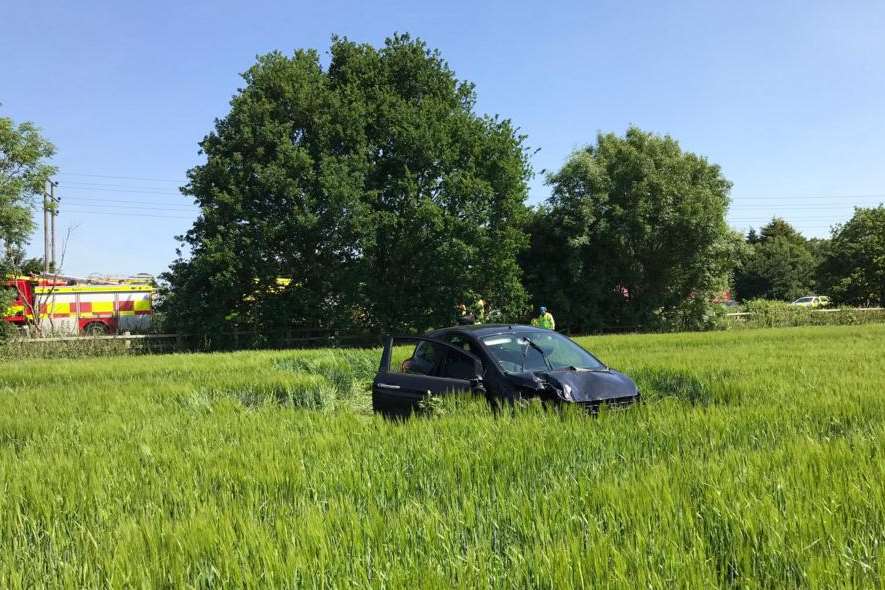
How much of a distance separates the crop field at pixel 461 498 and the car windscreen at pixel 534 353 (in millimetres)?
846

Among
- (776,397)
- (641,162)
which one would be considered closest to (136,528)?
(776,397)

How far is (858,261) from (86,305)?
166ft

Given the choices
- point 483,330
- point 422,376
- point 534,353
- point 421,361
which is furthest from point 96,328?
point 534,353

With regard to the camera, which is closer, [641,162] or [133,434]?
[133,434]

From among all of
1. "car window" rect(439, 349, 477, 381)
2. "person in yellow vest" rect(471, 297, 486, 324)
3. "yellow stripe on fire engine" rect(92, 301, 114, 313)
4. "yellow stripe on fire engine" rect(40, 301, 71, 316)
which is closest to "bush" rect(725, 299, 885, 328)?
"person in yellow vest" rect(471, 297, 486, 324)

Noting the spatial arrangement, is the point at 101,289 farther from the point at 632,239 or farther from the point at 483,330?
the point at 483,330

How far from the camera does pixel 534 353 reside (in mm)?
6625

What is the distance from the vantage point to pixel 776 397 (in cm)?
630

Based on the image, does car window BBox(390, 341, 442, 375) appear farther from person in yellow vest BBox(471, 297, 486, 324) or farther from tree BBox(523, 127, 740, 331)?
tree BBox(523, 127, 740, 331)

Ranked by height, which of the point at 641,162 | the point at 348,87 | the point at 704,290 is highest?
the point at 348,87

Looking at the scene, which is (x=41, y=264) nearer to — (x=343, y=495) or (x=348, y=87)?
(x=348, y=87)

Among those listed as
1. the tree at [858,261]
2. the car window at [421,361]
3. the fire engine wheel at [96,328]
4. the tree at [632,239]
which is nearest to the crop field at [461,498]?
the car window at [421,361]

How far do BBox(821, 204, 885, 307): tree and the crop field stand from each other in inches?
1685

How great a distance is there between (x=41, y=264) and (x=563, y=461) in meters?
29.1
